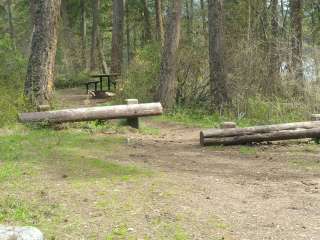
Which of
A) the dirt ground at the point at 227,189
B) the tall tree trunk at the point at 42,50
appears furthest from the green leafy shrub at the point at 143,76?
the dirt ground at the point at 227,189

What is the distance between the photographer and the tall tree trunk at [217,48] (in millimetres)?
14602

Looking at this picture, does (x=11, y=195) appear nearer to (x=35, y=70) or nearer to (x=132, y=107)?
(x=132, y=107)

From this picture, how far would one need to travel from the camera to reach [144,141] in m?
11.0

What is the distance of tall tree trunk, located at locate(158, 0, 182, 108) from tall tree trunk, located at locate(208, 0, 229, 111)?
992mm

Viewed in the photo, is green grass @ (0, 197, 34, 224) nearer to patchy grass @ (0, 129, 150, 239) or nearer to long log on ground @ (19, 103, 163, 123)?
patchy grass @ (0, 129, 150, 239)

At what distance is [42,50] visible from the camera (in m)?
12.4

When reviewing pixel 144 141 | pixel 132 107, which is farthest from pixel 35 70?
pixel 144 141

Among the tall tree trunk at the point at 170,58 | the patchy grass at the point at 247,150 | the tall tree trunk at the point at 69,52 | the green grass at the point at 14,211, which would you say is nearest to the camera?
the green grass at the point at 14,211

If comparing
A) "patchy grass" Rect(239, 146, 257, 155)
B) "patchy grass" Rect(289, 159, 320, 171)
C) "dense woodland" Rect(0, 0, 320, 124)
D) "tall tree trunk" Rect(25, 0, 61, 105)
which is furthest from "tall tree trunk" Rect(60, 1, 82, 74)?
"patchy grass" Rect(289, 159, 320, 171)

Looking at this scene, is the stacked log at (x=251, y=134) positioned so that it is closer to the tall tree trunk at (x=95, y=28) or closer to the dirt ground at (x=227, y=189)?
the dirt ground at (x=227, y=189)

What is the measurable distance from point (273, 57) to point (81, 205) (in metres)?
10.4

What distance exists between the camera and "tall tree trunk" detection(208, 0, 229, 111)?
14.6 metres

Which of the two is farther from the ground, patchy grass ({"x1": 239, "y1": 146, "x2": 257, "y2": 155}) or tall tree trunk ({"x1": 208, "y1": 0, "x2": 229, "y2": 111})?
tall tree trunk ({"x1": 208, "y1": 0, "x2": 229, "y2": 111})

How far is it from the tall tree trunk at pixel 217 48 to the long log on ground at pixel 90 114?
3534mm
